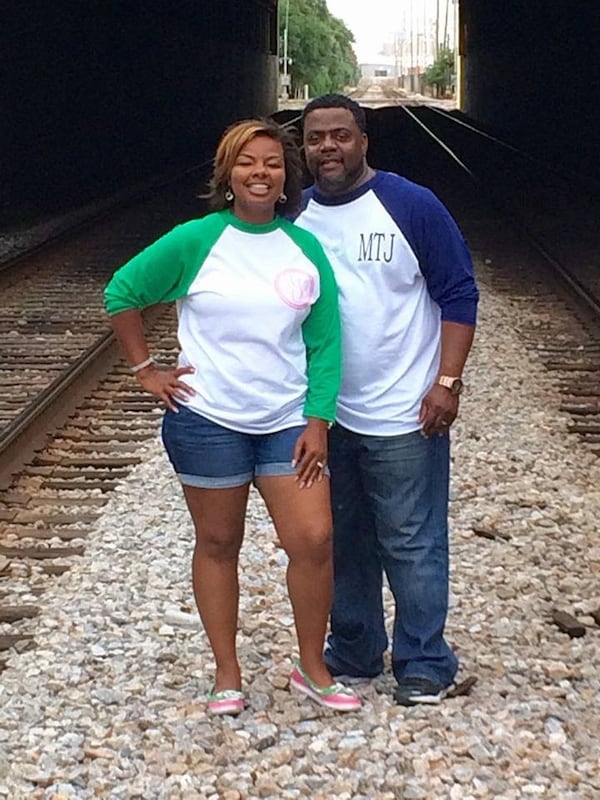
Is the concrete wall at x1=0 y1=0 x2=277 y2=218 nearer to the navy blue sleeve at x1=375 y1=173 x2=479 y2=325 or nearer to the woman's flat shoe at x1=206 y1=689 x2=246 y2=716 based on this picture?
the woman's flat shoe at x1=206 y1=689 x2=246 y2=716

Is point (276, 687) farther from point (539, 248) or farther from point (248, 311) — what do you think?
point (539, 248)

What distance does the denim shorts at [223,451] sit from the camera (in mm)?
3680

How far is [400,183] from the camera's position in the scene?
3.75m

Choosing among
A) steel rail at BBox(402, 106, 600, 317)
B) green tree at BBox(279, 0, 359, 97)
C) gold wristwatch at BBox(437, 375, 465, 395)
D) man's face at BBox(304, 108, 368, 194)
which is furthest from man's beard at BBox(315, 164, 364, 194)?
green tree at BBox(279, 0, 359, 97)

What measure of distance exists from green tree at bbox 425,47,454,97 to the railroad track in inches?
3602

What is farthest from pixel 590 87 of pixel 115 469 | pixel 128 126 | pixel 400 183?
pixel 400 183

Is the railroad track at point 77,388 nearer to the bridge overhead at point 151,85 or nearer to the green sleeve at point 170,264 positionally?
the green sleeve at point 170,264

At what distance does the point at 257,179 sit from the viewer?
11.8ft

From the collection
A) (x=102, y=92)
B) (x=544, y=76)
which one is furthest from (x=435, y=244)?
(x=544, y=76)

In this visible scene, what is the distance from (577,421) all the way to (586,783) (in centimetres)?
454

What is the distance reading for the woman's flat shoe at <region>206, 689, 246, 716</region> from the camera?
396 cm

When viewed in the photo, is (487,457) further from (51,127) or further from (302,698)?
(51,127)

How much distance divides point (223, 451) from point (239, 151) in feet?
2.71

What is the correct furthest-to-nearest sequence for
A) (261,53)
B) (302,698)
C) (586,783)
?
1. (261,53)
2. (302,698)
3. (586,783)
